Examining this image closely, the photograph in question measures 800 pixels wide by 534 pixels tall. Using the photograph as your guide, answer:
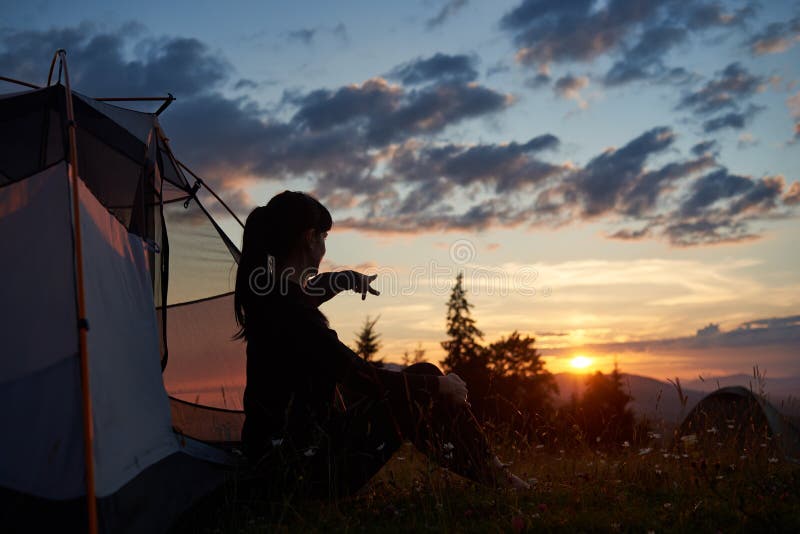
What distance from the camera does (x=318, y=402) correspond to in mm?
3752

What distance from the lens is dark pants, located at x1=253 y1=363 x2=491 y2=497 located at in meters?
3.61

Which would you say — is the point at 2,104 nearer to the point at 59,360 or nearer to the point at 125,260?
the point at 125,260

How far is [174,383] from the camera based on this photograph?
588 cm

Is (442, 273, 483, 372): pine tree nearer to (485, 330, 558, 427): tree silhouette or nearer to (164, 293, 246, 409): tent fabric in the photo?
(485, 330, 558, 427): tree silhouette

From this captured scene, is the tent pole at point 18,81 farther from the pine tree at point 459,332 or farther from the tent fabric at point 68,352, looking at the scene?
the pine tree at point 459,332

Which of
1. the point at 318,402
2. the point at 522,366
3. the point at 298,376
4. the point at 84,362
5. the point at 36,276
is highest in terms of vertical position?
the point at 36,276

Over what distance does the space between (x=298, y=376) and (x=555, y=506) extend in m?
1.47

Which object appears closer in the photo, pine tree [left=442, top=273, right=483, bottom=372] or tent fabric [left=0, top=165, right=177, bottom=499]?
tent fabric [left=0, top=165, right=177, bottom=499]

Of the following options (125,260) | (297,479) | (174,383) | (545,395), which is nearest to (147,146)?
(125,260)

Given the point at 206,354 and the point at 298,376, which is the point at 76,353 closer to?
the point at 298,376

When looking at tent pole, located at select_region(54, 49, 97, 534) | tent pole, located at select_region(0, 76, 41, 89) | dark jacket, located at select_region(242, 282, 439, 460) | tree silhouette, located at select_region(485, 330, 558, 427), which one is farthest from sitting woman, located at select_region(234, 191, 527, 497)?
tree silhouette, located at select_region(485, 330, 558, 427)

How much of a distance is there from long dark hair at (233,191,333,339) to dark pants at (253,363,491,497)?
0.76 meters

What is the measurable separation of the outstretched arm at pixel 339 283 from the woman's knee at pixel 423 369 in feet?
1.69

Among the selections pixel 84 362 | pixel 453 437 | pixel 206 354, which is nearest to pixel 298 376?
pixel 453 437
